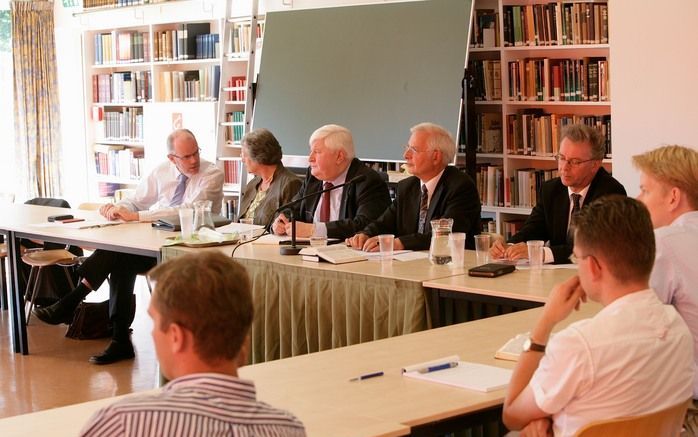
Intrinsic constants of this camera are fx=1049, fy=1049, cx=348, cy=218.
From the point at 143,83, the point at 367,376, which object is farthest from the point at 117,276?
the point at 143,83

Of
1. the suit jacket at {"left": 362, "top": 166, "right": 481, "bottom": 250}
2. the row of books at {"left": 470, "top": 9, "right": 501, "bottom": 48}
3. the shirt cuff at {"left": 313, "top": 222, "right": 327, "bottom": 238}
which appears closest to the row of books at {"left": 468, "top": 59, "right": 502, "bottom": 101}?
the row of books at {"left": 470, "top": 9, "right": 501, "bottom": 48}

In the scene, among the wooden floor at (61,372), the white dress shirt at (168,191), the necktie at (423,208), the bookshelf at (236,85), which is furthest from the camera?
the bookshelf at (236,85)

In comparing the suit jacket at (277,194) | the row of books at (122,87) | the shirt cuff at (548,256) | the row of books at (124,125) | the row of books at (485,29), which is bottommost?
the shirt cuff at (548,256)

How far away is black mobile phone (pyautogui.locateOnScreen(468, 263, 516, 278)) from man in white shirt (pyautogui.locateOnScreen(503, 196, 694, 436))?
1805mm

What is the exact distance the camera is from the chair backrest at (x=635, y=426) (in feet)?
6.91

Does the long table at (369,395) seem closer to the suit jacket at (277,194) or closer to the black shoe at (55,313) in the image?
the suit jacket at (277,194)

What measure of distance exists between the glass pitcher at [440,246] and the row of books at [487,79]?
303 cm

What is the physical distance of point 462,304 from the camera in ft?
13.3

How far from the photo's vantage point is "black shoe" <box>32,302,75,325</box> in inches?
260

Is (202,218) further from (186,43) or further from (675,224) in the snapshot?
(186,43)

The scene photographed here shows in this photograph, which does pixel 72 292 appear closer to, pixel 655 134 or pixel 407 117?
pixel 407 117

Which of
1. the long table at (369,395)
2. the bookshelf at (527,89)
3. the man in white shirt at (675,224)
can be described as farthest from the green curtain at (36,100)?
the man in white shirt at (675,224)

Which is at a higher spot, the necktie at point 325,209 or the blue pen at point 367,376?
the necktie at point 325,209

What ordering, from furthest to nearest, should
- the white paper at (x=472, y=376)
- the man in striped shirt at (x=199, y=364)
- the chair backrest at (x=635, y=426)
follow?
the white paper at (x=472, y=376) → the chair backrest at (x=635, y=426) → the man in striped shirt at (x=199, y=364)
